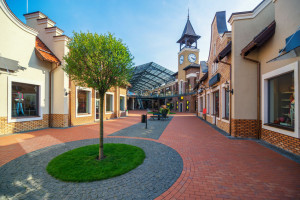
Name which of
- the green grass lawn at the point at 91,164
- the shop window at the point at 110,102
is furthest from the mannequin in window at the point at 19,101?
the shop window at the point at 110,102

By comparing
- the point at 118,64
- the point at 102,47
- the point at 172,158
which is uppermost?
the point at 102,47

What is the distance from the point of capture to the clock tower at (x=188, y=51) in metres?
30.2

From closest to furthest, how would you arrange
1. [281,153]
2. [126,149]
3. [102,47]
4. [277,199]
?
[277,199] → [102,47] → [281,153] → [126,149]

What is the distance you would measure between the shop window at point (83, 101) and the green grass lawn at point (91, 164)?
7.10 m

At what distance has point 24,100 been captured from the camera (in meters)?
8.20

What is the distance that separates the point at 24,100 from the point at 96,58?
25.5 ft

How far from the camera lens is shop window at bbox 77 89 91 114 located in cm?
1092

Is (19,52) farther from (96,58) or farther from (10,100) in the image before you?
(96,58)

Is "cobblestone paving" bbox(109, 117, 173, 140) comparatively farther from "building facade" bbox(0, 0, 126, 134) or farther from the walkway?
"building facade" bbox(0, 0, 126, 134)

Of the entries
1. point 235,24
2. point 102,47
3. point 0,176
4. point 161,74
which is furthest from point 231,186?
point 161,74

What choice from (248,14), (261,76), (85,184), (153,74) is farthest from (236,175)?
(153,74)

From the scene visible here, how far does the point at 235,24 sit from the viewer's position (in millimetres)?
6738

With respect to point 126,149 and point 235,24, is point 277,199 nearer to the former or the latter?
point 126,149

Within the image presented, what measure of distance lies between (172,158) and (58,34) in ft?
37.9
